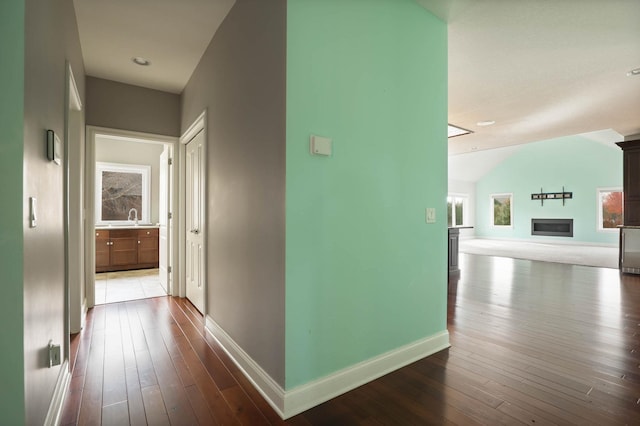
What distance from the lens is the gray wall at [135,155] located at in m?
6.33

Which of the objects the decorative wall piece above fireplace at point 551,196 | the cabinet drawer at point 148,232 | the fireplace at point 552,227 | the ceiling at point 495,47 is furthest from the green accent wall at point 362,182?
the fireplace at point 552,227

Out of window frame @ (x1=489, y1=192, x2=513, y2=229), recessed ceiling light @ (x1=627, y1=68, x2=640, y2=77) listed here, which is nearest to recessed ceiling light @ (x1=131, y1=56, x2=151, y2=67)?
recessed ceiling light @ (x1=627, y1=68, x2=640, y2=77)

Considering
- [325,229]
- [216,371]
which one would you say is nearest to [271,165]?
[325,229]

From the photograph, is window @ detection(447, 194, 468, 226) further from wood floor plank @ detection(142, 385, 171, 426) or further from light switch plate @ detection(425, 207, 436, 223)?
wood floor plank @ detection(142, 385, 171, 426)

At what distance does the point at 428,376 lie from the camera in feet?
7.18

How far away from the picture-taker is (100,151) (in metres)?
6.29

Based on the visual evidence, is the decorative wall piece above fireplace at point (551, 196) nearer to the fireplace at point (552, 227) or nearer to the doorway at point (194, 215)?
the fireplace at point (552, 227)

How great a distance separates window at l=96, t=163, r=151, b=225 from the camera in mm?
6320

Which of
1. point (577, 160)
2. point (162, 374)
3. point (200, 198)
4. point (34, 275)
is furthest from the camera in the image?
point (577, 160)

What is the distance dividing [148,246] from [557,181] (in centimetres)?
1398

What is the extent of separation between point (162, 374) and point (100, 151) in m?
5.69

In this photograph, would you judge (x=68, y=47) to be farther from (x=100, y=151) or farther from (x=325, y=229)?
(x=100, y=151)

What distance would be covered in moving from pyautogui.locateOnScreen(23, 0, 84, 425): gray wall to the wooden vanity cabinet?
14.0 ft

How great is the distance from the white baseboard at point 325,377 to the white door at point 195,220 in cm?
113
